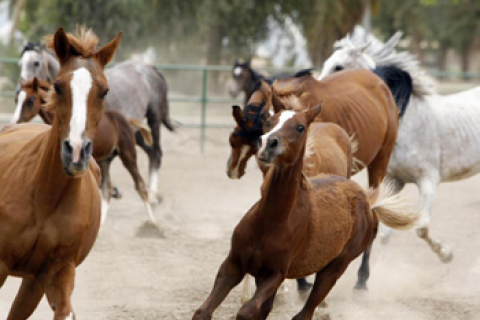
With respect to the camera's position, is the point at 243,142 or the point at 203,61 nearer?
the point at 243,142

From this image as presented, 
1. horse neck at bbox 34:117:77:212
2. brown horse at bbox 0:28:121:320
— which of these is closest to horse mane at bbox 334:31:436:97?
brown horse at bbox 0:28:121:320

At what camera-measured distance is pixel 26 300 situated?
439cm

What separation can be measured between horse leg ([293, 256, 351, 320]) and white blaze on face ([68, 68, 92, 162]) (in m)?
1.75

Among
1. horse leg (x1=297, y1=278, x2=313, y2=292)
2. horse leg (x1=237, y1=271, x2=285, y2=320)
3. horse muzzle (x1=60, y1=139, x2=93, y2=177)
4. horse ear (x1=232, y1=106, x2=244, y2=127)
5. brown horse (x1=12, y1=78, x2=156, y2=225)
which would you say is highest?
horse muzzle (x1=60, y1=139, x2=93, y2=177)

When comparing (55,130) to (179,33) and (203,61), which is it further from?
(203,61)

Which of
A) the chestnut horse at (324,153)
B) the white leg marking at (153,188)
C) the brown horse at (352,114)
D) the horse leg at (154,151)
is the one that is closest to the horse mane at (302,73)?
the brown horse at (352,114)

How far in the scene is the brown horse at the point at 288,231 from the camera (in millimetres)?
4145

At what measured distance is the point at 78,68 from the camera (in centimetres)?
369

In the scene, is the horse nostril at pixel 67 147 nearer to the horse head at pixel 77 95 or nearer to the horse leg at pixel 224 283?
the horse head at pixel 77 95

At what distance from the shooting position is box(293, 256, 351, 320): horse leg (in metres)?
4.60

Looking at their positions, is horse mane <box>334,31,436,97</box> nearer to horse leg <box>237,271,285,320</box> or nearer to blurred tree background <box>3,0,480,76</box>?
horse leg <box>237,271,285,320</box>

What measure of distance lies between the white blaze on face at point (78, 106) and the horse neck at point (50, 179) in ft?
1.18

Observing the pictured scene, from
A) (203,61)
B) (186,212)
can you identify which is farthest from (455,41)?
(186,212)

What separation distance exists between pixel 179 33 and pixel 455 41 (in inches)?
1036
